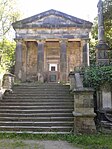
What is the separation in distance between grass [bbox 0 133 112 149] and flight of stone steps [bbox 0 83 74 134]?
545 mm

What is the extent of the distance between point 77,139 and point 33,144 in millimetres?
1431

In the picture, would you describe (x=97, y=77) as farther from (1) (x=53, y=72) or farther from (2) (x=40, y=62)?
(1) (x=53, y=72)

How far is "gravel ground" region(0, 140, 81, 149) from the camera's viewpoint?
701cm

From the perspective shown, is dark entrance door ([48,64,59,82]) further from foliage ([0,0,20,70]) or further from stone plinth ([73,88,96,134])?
stone plinth ([73,88,96,134])

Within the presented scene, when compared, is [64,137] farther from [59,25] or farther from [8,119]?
[59,25]

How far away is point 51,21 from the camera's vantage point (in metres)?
22.5

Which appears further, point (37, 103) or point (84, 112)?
point (37, 103)

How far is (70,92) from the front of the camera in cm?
1295

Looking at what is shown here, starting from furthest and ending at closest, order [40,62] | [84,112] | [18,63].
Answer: [18,63], [40,62], [84,112]

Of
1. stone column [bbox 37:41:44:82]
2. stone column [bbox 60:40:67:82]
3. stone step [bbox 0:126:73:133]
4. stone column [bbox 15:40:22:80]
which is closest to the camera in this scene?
stone step [bbox 0:126:73:133]

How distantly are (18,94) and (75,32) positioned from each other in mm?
11089

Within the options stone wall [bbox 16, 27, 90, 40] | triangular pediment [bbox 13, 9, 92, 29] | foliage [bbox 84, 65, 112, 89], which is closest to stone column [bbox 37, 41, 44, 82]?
stone wall [bbox 16, 27, 90, 40]

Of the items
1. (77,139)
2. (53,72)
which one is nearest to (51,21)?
(53,72)

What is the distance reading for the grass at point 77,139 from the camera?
7.19 meters
